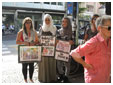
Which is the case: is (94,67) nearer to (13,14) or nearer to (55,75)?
(55,75)

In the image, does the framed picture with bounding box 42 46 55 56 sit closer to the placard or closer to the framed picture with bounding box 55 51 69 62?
the placard

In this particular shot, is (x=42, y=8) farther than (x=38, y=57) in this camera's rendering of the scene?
Yes

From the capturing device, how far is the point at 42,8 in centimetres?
2638

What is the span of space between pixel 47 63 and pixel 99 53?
82.3 inches

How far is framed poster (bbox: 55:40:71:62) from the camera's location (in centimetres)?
332

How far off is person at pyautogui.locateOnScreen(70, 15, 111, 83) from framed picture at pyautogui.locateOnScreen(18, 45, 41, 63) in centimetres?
173

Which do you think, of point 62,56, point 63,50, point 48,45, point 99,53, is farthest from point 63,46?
point 99,53

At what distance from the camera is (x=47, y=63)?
3.50 m

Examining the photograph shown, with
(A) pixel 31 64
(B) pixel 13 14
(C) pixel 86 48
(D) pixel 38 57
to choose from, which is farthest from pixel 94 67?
(B) pixel 13 14

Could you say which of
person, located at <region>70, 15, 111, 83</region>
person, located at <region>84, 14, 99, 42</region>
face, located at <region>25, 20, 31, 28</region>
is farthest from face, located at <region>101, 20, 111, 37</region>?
face, located at <region>25, 20, 31, 28</region>

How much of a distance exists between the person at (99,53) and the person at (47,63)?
1.87 metres

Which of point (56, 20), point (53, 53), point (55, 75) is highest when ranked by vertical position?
point (56, 20)

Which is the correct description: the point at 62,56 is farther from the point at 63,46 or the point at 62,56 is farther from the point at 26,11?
the point at 26,11

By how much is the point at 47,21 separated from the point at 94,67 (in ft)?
6.69
